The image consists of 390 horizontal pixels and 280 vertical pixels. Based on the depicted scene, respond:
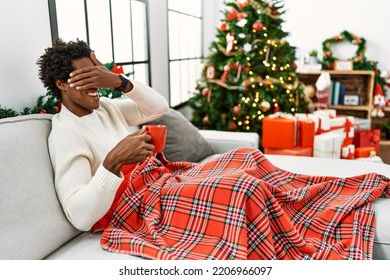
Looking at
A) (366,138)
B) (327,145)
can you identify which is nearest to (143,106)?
(327,145)

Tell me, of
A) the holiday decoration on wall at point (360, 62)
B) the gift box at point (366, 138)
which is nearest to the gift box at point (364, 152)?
the gift box at point (366, 138)

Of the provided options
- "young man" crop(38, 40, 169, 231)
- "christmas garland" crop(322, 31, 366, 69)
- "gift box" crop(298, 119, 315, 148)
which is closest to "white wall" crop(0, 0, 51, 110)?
"young man" crop(38, 40, 169, 231)

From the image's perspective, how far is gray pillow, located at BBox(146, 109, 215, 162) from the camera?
78.3 inches

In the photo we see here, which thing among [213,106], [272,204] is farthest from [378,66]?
[272,204]

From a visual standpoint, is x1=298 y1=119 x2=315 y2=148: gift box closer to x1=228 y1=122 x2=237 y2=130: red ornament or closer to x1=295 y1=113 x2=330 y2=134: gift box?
x1=295 y1=113 x2=330 y2=134: gift box

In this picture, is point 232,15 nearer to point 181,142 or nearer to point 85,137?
point 181,142

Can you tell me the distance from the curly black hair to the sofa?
149 millimetres

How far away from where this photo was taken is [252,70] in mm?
3293

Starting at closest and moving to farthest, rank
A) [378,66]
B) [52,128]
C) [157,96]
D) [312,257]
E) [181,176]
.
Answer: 1. [312,257]
2. [52,128]
3. [181,176]
4. [157,96]
5. [378,66]

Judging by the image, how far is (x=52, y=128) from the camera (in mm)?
1335

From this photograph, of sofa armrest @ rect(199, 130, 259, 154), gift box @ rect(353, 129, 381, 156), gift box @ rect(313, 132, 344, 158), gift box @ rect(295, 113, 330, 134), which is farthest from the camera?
gift box @ rect(353, 129, 381, 156)

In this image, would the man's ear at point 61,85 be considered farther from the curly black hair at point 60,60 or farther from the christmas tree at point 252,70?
the christmas tree at point 252,70
